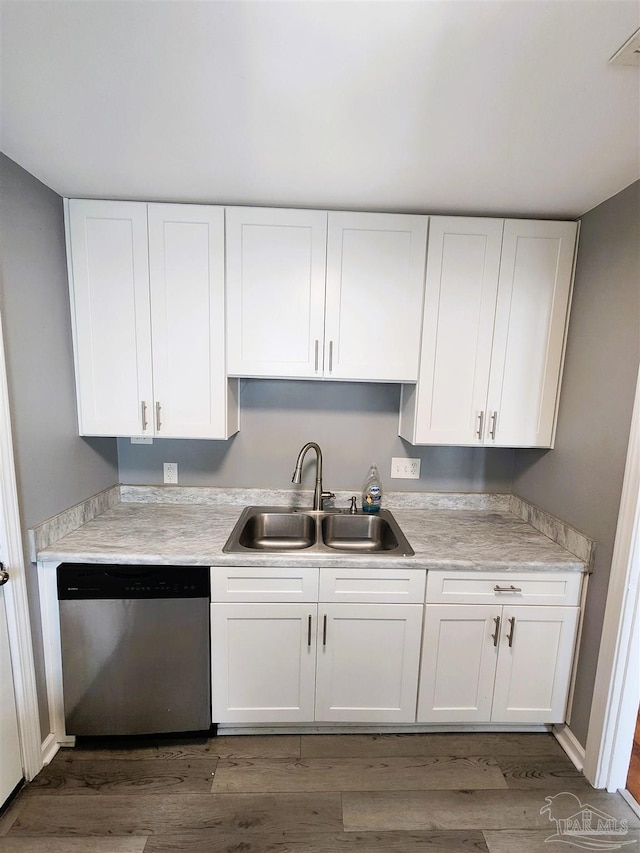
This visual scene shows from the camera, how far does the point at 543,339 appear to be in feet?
5.65

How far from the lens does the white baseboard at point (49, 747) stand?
Answer: 4.86 feet

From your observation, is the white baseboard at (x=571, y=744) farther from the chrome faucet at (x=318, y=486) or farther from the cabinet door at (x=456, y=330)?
the chrome faucet at (x=318, y=486)

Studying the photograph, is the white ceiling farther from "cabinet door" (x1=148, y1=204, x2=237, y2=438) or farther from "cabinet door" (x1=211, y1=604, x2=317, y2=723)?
"cabinet door" (x1=211, y1=604, x2=317, y2=723)

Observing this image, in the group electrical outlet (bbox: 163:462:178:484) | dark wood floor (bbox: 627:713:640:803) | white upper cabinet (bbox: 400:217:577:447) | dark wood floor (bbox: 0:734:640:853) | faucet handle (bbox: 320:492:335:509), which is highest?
white upper cabinet (bbox: 400:217:577:447)

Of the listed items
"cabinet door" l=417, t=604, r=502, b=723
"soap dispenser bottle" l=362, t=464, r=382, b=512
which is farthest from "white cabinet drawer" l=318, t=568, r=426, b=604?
"soap dispenser bottle" l=362, t=464, r=382, b=512

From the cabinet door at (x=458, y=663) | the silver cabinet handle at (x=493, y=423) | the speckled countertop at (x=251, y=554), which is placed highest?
the silver cabinet handle at (x=493, y=423)

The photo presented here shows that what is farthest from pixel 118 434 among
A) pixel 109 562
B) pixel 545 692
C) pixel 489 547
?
pixel 545 692

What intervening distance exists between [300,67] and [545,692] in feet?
8.12

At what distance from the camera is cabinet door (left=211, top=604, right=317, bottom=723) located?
5.04 ft

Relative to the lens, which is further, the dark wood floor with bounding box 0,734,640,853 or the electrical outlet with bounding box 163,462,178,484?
Result: the electrical outlet with bounding box 163,462,178,484

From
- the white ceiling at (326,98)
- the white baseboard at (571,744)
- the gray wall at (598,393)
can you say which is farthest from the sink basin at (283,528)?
the white ceiling at (326,98)

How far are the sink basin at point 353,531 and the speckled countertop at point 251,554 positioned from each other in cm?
15

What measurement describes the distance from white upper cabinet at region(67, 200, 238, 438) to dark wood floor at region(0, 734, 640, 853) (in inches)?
55.6

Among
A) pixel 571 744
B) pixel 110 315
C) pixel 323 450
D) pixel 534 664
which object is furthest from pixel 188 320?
pixel 571 744
